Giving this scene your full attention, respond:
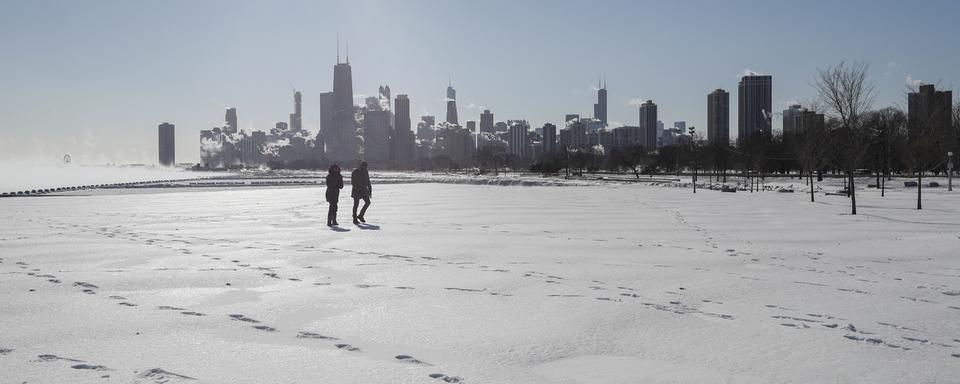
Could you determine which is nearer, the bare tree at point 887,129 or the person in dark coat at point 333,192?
the person in dark coat at point 333,192

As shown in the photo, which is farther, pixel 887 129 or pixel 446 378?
pixel 887 129

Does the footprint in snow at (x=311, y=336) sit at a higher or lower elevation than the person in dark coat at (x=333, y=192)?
lower

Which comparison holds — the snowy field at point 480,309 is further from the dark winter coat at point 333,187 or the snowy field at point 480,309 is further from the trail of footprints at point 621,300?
the dark winter coat at point 333,187

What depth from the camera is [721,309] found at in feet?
23.9

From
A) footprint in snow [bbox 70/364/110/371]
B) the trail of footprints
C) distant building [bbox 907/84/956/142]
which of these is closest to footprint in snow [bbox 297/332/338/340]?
the trail of footprints

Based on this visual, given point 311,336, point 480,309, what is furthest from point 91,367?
point 480,309

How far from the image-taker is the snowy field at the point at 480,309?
5.17 meters

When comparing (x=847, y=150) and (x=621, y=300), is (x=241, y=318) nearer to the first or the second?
(x=621, y=300)

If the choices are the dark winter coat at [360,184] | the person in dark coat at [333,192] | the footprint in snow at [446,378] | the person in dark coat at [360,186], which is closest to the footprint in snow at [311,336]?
the footprint in snow at [446,378]

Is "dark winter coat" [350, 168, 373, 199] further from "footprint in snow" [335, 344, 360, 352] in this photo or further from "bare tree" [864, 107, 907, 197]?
"bare tree" [864, 107, 907, 197]

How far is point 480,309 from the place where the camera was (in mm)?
7309

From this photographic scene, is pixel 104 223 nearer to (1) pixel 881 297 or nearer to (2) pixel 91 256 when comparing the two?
(2) pixel 91 256

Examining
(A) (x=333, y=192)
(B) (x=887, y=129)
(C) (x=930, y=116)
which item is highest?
(C) (x=930, y=116)

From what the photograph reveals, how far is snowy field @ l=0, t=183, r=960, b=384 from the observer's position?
17.0ft
